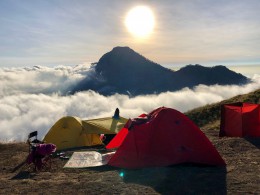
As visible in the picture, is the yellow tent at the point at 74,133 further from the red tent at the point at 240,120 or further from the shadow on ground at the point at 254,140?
the shadow on ground at the point at 254,140

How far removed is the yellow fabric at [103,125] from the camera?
1942 cm

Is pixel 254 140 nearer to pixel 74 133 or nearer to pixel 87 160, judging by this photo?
pixel 87 160

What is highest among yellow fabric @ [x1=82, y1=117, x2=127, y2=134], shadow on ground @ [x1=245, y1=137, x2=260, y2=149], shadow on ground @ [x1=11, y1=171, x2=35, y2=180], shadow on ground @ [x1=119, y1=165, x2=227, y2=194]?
yellow fabric @ [x1=82, y1=117, x2=127, y2=134]

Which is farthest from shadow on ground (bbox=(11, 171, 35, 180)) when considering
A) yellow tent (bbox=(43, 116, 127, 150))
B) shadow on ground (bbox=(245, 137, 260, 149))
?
shadow on ground (bbox=(245, 137, 260, 149))

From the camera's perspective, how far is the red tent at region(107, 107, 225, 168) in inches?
489

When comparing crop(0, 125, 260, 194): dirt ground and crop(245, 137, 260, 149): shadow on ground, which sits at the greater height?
crop(245, 137, 260, 149): shadow on ground

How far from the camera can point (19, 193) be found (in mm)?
10258

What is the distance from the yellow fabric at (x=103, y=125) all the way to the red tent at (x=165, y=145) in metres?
6.20

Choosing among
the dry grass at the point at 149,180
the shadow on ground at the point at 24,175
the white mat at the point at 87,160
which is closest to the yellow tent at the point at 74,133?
the white mat at the point at 87,160

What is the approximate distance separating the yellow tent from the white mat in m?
3.24

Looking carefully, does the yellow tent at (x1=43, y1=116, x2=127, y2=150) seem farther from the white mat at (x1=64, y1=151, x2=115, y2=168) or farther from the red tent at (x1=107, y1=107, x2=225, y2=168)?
the red tent at (x1=107, y1=107, x2=225, y2=168)

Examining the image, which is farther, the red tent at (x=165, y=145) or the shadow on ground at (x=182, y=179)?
the red tent at (x=165, y=145)

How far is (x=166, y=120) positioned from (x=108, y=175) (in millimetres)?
3340

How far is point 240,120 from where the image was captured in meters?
17.8
